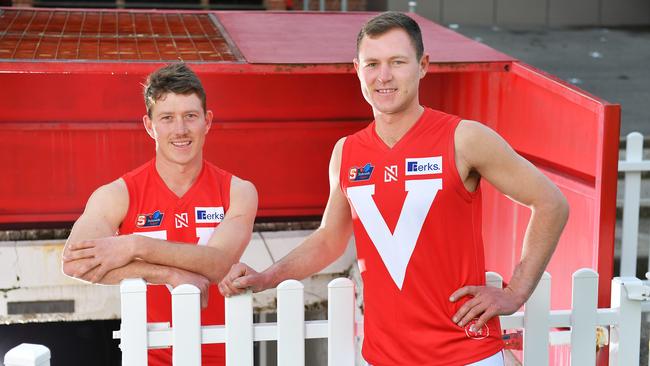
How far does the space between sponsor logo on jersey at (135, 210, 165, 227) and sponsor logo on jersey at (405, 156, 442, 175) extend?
3.15 feet

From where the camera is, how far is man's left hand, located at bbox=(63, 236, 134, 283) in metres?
2.71

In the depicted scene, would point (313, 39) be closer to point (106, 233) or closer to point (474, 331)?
point (106, 233)

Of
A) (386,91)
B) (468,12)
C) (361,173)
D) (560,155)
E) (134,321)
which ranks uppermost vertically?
(468,12)

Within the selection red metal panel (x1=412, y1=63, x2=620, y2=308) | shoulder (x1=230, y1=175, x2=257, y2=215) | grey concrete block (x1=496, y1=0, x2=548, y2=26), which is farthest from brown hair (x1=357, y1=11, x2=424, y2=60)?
grey concrete block (x1=496, y1=0, x2=548, y2=26)

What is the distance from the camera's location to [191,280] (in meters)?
2.81

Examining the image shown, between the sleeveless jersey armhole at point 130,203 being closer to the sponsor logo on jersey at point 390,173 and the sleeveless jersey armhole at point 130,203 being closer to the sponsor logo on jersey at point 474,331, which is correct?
the sponsor logo on jersey at point 390,173

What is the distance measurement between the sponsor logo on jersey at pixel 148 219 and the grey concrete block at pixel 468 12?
7911 millimetres

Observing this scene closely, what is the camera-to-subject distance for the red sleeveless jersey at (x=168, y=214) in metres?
2.96

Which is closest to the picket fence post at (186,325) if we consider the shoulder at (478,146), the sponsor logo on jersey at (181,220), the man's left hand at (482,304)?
the sponsor logo on jersey at (181,220)

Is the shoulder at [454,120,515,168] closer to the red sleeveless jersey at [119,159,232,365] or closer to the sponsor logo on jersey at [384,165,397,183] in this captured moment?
the sponsor logo on jersey at [384,165,397,183]

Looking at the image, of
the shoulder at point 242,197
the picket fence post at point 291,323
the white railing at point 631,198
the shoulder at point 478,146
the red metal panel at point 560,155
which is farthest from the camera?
the white railing at point 631,198

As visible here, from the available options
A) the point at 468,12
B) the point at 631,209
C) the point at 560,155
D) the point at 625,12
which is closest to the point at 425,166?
the point at 560,155

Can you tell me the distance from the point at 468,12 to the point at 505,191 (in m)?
8.36

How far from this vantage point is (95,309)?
18.7 feet
